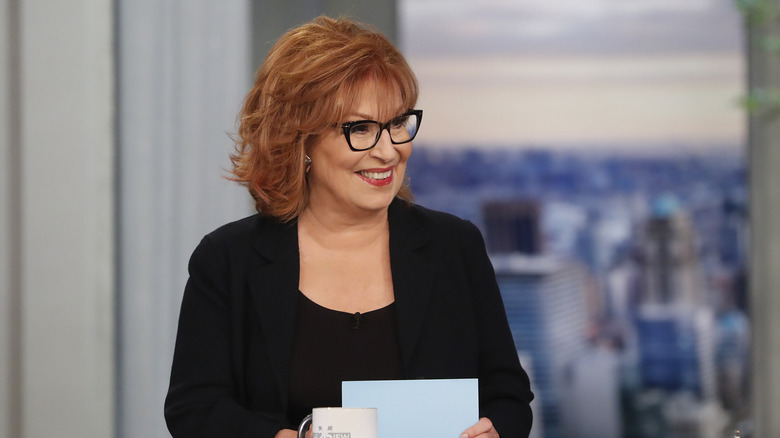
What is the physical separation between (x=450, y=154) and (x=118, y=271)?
62.5 inches

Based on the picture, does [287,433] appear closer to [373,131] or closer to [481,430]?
[481,430]

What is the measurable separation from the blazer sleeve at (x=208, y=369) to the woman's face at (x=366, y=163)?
11.6 inches

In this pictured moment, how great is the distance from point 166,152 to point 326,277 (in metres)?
1.11

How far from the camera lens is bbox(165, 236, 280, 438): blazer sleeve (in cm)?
164

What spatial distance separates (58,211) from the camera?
8.91ft

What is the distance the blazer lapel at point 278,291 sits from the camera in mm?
1700

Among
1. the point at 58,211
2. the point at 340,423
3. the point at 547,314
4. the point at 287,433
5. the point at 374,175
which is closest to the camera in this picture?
the point at 340,423

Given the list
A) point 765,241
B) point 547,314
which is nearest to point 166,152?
point 547,314

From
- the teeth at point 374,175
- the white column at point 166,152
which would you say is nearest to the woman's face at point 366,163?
the teeth at point 374,175

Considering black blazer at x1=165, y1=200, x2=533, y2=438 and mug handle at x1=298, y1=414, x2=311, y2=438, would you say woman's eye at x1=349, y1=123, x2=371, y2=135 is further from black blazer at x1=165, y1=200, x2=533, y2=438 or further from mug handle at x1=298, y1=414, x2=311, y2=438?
mug handle at x1=298, y1=414, x2=311, y2=438

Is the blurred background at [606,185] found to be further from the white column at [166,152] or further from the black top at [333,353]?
the black top at [333,353]

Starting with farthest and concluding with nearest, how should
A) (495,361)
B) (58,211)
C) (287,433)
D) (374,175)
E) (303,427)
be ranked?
(58,211) < (495,361) < (374,175) < (287,433) < (303,427)

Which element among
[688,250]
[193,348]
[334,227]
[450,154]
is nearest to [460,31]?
[450,154]

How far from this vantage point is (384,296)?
1797 millimetres
